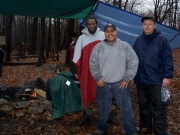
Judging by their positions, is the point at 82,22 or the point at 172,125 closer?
the point at 172,125

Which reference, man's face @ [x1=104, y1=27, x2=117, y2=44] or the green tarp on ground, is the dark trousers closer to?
man's face @ [x1=104, y1=27, x2=117, y2=44]

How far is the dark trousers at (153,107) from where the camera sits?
380 cm

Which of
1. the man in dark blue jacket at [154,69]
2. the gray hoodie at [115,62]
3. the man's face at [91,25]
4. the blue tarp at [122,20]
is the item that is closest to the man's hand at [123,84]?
the gray hoodie at [115,62]

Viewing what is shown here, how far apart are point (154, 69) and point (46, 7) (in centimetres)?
263

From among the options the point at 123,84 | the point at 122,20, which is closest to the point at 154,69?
the point at 123,84

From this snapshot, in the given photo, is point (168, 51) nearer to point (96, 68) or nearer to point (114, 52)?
point (114, 52)

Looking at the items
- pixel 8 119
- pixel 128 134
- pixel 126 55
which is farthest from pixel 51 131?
pixel 126 55

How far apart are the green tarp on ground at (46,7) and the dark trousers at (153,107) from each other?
2171mm

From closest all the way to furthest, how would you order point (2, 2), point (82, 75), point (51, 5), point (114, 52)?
point (114, 52)
point (82, 75)
point (2, 2)
point (51, 5)

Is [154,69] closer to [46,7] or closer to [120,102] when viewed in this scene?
[120,102]

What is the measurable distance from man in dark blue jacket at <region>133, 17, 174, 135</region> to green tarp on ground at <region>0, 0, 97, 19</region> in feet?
5.47

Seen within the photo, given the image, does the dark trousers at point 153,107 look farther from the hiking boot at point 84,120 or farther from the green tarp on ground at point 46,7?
the green tarp on ground at point 46,7

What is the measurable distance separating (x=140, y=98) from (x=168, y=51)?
857mm

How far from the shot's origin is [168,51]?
370 centimetres
